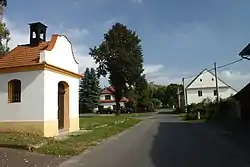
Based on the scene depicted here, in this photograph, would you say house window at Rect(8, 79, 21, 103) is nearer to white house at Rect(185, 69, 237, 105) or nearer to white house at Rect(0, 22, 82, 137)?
white house at Rect(0, 22, 82, 137)

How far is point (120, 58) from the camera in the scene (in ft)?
190

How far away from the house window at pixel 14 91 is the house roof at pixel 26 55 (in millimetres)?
946

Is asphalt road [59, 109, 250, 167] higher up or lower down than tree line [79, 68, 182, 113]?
lower down

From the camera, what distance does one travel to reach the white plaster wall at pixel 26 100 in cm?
1780

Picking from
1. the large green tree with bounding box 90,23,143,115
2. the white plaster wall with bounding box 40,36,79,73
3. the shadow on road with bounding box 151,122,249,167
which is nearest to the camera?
the shadow on road with bounding box 151,122,249,167

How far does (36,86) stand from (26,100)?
973 millimetres

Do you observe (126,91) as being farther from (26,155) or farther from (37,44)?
(26,155)

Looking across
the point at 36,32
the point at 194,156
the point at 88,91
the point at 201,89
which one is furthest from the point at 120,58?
the point at 194,156

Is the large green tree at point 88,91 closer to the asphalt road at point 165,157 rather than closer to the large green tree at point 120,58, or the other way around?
the large green tree at point 120,58

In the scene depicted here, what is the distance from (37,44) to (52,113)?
5030 millimetres

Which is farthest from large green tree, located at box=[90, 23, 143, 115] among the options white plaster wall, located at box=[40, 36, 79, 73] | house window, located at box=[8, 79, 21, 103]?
house window, located at box=[8, 79, 21, 103]

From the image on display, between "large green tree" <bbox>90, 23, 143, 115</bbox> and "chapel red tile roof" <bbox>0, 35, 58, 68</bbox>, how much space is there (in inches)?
1458

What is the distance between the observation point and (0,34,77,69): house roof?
1866 cm

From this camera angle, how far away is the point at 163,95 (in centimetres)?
12025
